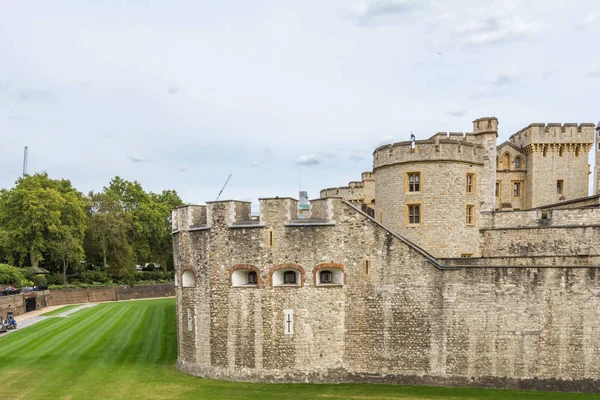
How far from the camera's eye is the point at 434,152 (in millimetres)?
20281

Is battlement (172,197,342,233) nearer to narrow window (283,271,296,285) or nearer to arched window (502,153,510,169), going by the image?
narrow window (283,271,296,285)

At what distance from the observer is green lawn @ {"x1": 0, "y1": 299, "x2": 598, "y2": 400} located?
55.4 ft

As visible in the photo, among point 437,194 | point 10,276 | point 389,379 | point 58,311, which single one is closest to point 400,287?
point 389,379

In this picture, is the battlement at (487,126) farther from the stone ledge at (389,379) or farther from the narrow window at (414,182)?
the stone ledge at (389,379)

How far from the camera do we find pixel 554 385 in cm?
1670

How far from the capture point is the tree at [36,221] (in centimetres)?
4847

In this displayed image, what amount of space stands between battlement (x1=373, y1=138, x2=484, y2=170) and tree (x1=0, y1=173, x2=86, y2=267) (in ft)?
140

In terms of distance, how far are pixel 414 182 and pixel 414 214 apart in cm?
153

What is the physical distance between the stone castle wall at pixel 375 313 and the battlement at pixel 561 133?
70.9 ft

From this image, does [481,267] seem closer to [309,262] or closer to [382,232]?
[382,232]

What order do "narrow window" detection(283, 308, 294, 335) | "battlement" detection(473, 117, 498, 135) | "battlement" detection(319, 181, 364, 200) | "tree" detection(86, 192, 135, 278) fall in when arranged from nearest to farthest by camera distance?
"narrow window" detection(283, 308, 294, 335)
"battlement" detection(473, 117, 498, 135)
"battlement" detection(319, 181, 364, 200)
"tree" detection(86, 192, 135, 278)

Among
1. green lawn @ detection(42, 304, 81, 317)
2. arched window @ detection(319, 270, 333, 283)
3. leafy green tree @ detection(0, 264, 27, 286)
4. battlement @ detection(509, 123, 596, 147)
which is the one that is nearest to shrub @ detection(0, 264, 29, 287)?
leafy green tree @ detection(0, 264, 27, 286)

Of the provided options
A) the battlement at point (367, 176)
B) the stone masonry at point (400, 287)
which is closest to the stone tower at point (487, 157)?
the stone masonry at point (400, 287)

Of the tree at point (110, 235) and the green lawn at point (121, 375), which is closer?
the green lawn at point (121, 375)
